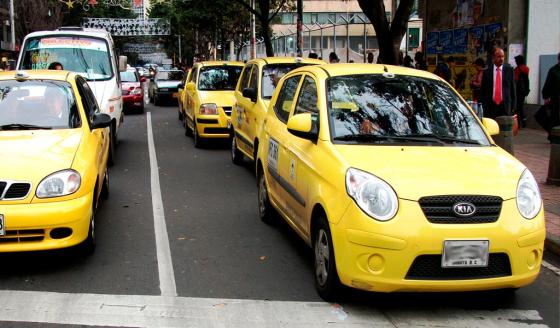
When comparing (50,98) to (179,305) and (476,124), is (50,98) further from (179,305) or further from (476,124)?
(476,124)

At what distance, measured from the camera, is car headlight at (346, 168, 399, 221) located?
425cm

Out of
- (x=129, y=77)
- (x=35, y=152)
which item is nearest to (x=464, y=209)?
(x=35, y=152)

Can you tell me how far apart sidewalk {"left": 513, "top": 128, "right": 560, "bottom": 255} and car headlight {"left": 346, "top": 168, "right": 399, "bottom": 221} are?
2.66m

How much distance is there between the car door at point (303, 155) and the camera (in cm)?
523

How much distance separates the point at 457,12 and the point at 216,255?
13.9 m

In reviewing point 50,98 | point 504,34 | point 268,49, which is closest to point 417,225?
point 50,98

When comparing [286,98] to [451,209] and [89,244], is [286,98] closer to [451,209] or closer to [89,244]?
[89,244]

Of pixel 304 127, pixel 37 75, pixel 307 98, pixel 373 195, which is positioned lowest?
pixel 373 195

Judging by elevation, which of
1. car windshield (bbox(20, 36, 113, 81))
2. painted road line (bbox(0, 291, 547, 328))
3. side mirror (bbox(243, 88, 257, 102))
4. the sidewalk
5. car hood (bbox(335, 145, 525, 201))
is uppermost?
car windshield (bbox(20, 36, 113, 81))

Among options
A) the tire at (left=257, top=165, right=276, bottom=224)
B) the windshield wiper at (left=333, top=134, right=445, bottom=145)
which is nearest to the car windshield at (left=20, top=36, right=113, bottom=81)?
the tire at (left=257, top=165, right=276, bottom=224)

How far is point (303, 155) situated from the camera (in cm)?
543

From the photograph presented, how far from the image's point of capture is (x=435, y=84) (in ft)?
19.5

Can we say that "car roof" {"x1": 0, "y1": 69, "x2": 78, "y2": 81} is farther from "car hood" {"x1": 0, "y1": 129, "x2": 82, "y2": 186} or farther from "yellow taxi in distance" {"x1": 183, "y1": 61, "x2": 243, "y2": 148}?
"yellow taxi in distance" {"x1": 183, "y1": 61, "x2": 243, "y2": 148}

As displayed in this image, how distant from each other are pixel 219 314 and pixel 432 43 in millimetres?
16329
